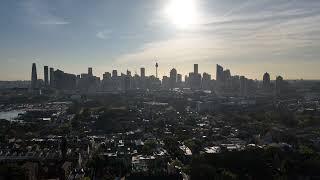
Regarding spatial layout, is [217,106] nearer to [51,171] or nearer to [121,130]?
[121,130]

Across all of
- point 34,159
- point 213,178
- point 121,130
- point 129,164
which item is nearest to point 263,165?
point 213,178

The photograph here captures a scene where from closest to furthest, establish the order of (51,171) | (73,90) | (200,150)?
(51,171), (200,150), (73,90)

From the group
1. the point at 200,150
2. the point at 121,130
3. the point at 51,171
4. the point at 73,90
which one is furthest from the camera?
the point at 73,90

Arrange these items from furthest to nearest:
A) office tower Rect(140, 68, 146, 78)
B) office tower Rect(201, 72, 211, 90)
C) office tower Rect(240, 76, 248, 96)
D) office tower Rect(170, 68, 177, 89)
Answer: office tower Rect(140, 68, 146, 78) → office tower Rect(170, 68, 177, 89) → office tower Rect(201, 72, 211, 90) → office tower Rect(240, 76, 248, 96)

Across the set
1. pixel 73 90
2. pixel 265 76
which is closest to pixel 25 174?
pixel 265 76

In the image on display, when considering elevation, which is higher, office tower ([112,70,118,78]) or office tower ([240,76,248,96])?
office tower ([112,70,118,78])

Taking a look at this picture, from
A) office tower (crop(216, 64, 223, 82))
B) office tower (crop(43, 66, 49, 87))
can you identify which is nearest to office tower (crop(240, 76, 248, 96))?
office tower (crop(216, 64, 223, 82))

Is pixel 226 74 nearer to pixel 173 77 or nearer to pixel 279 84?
pixel 173 77

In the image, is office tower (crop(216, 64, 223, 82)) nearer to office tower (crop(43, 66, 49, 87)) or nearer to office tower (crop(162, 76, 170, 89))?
office tower (crop(162, 76, 170, 89))

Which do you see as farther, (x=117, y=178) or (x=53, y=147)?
(x=53, y=147)

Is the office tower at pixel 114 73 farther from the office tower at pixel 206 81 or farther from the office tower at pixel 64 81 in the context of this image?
the office tower at pixel 206 81

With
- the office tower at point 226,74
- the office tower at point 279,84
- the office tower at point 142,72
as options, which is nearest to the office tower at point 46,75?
the office tower at point 142,72
